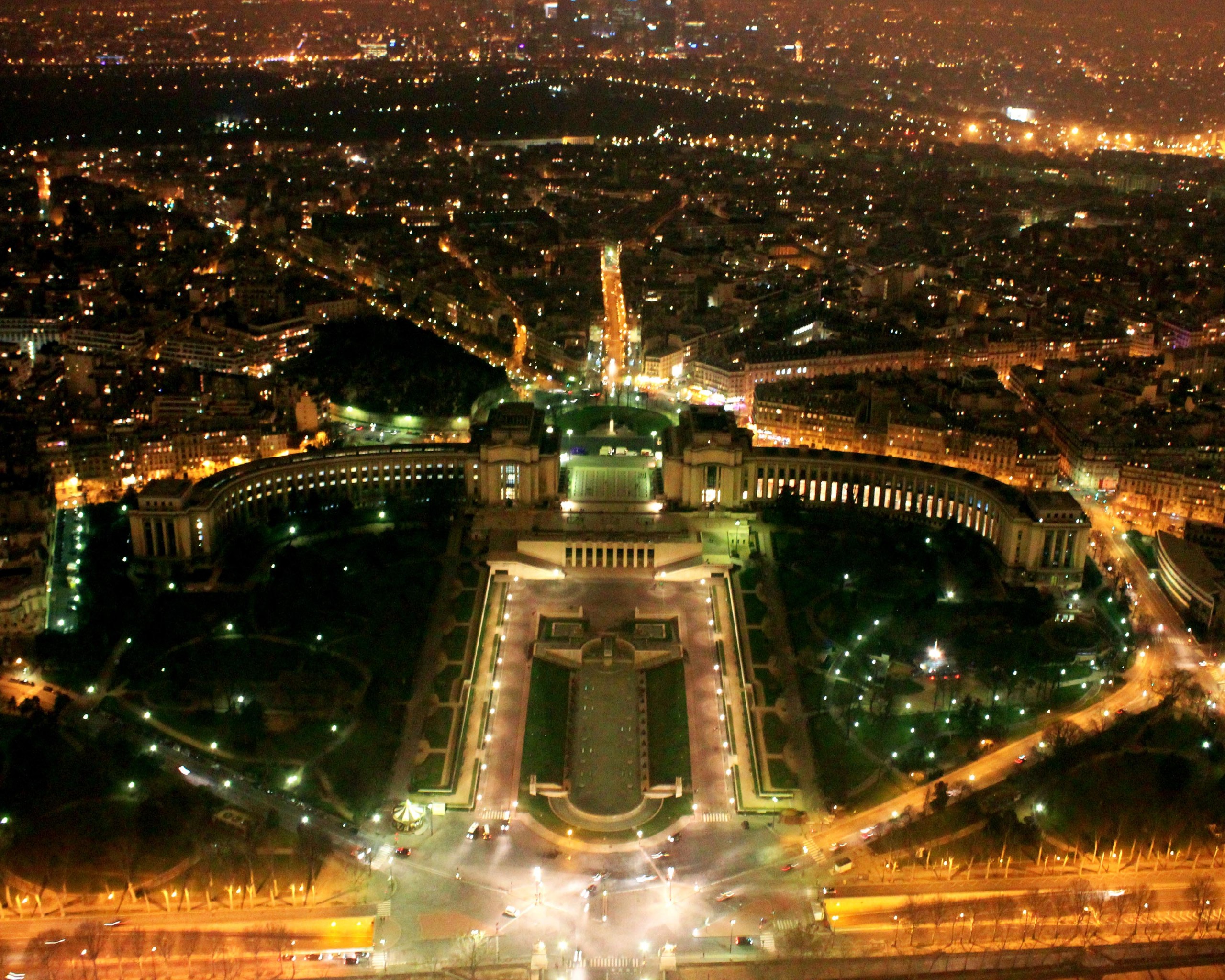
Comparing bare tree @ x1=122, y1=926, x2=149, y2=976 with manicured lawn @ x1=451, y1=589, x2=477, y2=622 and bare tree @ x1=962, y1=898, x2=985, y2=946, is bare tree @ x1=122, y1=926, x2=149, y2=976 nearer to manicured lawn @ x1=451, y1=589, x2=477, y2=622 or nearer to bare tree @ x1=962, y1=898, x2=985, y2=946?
manicured lawn @ x1=451, y1=589, x2=477, y2=622

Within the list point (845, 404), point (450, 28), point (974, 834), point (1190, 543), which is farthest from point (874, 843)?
point (450, 28)

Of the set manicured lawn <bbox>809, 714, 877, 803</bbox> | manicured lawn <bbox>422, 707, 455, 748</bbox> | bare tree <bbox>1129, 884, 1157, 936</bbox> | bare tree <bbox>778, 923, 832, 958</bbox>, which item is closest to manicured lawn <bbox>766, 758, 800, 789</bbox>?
manicured lawn <bbox>809, 714, 877, 803</bbox>

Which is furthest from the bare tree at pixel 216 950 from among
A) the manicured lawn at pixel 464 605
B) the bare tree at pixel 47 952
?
the manicured lawn at pixel 464 605

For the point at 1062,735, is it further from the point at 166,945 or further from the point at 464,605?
the point at 166,945

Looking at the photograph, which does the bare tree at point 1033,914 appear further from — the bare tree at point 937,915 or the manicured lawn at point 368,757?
the manicured lawn at point 368,757

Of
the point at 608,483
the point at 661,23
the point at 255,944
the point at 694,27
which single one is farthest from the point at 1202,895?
the point at 661,23

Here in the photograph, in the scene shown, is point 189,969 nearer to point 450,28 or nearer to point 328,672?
point 328,672
